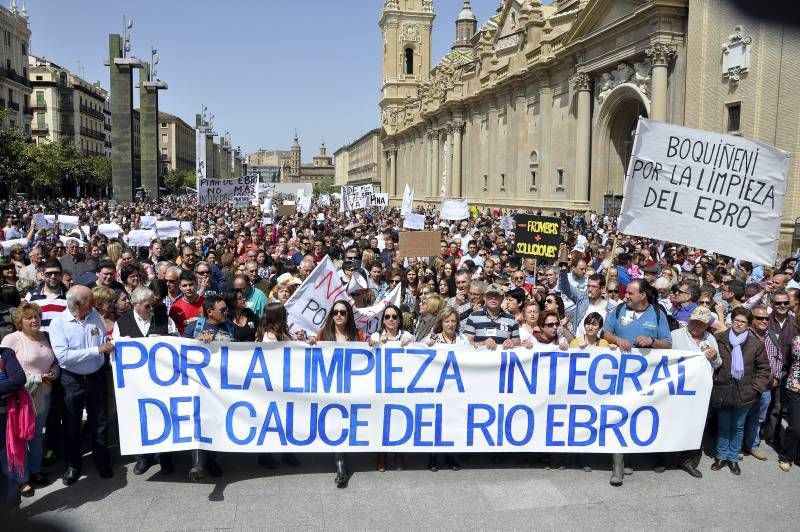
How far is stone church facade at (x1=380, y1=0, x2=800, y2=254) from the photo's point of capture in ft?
69.1

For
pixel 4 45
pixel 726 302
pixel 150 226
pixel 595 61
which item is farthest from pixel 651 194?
→ pixel 4 45

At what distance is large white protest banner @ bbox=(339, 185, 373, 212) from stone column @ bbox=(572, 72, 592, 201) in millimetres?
10634

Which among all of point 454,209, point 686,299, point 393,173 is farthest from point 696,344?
point 393,173

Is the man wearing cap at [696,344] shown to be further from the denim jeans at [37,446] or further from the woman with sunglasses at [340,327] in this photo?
the denim jeans at [37,446]

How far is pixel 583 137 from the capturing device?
33438 mm

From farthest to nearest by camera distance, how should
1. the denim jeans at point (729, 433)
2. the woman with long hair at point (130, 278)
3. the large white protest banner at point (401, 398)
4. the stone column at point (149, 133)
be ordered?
the stone column at point (149, 133)
the woman with long hair at point (130, 278)
the denim jeans at point (729, 433)
the large white protest banner at point (401, 398)

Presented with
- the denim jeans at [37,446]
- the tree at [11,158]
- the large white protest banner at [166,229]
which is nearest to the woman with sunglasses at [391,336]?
the denim jeans at [37,446]

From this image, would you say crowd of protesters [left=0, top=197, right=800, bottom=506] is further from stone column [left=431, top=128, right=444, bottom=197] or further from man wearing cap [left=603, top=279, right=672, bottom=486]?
stone column [left=431, top=128, right=444, bottom=197]

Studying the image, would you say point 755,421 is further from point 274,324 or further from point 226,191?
point 226,191

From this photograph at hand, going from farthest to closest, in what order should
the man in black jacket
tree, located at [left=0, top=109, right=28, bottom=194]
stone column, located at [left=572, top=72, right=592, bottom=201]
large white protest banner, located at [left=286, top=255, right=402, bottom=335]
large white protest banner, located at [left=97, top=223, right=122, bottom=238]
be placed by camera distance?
1. tree, located at [left=0, top=109, right=28, bottom=194]
2. stone column, located at [left=572, top=72, right=592, bottom=201]
3. large white protest banner, located at [left=97, top=223, right=122, bottom=238]
4. large white protest banner, located at [left=286, top=255, right=402, bottom=335]
5. the man in black jacket

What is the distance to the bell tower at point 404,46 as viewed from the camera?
9294cm

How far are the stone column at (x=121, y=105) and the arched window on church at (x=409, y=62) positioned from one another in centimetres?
5725

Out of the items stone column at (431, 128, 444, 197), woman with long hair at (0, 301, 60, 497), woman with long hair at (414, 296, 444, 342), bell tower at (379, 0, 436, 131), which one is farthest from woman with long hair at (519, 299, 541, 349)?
bell tower at (379, 0, 436, 131)

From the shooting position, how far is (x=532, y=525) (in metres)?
5.38
